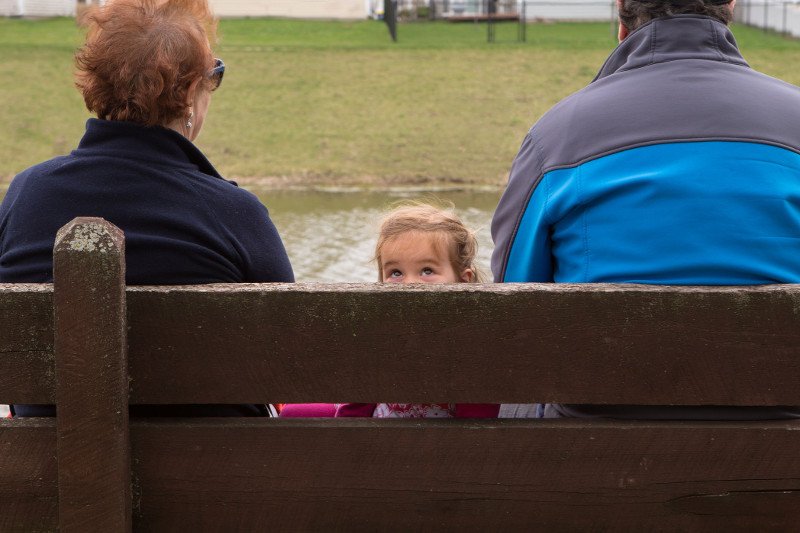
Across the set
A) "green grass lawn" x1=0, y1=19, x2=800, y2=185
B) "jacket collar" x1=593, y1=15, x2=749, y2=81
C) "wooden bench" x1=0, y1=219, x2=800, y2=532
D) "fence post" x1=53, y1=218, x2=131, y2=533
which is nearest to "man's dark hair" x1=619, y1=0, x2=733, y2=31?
"jacket collar" x1=593, y1=15, x2=749, y2=81

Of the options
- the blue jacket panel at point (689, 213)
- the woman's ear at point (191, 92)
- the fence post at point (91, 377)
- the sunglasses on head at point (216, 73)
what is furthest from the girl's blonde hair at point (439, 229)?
the fence post at point (91, 377)

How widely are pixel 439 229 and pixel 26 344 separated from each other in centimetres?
179

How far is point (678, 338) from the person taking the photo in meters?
1.88

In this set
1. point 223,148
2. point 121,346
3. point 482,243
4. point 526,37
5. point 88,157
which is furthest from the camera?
point 526,37

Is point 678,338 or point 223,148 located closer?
point 678,338

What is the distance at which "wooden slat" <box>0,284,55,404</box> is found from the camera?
183 centimetres

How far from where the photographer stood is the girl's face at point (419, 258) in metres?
3.49

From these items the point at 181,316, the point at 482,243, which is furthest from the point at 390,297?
the point at 482,243

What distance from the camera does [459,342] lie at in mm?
1869

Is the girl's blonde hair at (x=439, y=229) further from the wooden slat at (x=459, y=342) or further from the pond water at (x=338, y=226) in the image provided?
the pond water at (x=338, y=226)

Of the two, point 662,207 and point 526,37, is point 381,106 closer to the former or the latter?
point 526,37

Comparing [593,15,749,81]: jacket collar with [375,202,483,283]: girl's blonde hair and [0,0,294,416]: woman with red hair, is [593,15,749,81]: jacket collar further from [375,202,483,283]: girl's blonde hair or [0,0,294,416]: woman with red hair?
[375,202,483,283]: girl's blonde hair

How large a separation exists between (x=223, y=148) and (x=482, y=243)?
8330 millimetres

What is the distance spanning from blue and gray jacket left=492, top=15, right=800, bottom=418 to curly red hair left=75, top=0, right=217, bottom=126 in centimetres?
73
